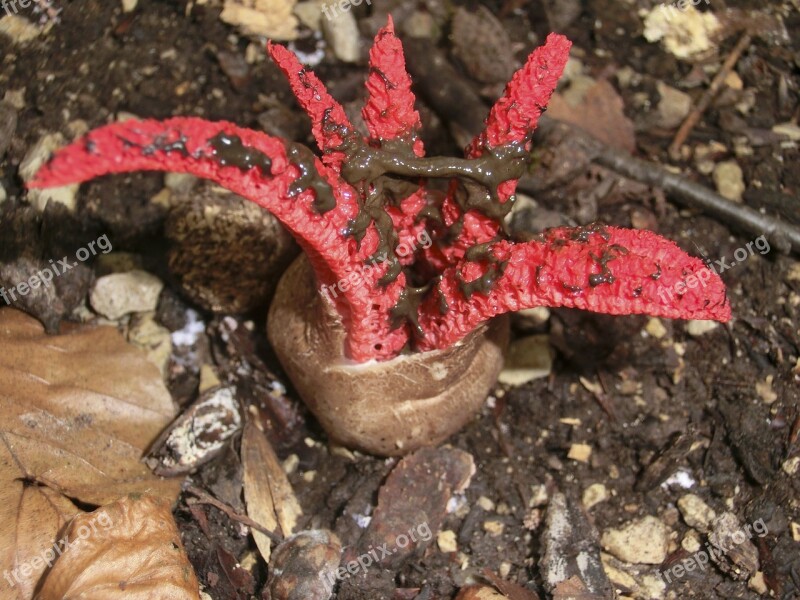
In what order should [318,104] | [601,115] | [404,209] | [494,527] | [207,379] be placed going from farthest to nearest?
[601,115]
[207,379]
[494,527]
[404,209]
[318,104]

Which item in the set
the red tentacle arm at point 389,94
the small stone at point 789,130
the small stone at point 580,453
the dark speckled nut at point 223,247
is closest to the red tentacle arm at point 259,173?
the red tentacle arm at point 389,94

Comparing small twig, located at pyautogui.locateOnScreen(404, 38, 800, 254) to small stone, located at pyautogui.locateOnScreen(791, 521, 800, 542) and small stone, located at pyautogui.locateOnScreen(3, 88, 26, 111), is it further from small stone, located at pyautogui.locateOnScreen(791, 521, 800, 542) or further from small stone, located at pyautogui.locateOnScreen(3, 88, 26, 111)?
small stone, located at pyautogui.locateOnScreen(3, 88, 26, 111)

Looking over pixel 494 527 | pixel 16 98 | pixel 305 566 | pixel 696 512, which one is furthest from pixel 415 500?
pixel 16 98

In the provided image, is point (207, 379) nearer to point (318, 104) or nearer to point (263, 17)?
point (318, 104)

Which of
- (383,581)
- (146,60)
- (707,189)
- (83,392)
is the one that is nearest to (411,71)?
(146,60)

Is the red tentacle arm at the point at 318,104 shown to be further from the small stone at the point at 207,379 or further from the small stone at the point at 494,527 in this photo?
the small stone at the point at 494,527

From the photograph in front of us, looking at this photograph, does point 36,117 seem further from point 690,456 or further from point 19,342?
point 690,456
